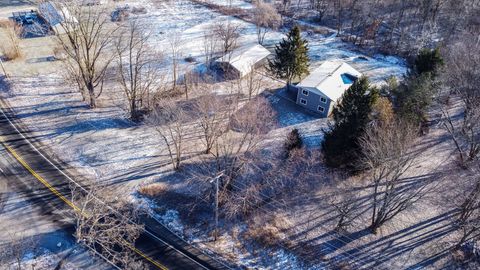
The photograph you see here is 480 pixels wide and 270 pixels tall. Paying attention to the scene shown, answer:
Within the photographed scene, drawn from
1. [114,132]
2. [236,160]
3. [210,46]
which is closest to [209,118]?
[236,160]

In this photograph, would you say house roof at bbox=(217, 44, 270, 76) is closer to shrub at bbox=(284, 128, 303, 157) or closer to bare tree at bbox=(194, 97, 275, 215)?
bare tree at bbox=(194, 97, 275, 215)

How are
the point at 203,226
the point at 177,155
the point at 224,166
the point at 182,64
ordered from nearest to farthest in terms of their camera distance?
the point at 203,226 → the point at 224,166 → the point at 177,155 → the point at 182,64

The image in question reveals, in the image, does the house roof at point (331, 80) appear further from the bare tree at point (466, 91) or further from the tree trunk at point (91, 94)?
the tree trunk at point (91, 94)

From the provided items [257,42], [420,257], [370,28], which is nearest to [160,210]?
[420,257]

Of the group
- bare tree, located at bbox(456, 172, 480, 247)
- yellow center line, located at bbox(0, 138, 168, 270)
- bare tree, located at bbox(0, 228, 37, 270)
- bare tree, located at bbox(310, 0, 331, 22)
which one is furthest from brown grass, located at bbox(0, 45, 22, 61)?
bare tree, located at bbox(456, 172, 480, 247)

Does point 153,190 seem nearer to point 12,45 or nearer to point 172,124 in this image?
point 172,124

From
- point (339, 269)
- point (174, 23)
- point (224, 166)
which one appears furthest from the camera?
point (174, 23)

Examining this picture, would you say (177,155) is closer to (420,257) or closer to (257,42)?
(420,257)
